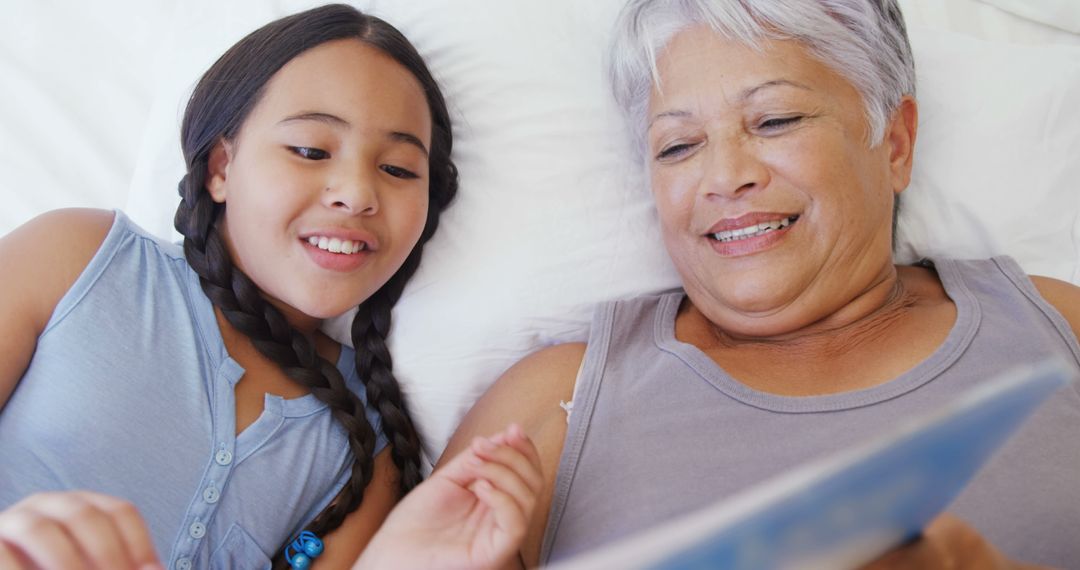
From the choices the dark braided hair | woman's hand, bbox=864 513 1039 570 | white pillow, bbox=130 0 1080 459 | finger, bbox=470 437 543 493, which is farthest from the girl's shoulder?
woman's hand, bbox=864 513 1039 570

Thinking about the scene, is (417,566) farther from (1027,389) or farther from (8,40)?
(8,40)

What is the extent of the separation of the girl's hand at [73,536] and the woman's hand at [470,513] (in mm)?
272

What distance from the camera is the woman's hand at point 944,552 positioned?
0.69 m

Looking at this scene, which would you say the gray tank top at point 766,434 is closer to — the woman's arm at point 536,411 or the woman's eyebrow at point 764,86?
the woman's arm at point 536,411

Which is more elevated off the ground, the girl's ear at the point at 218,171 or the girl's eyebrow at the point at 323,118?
the girl's eyebrow at the point at 323,118

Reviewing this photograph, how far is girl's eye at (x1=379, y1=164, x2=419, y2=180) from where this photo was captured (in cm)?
135

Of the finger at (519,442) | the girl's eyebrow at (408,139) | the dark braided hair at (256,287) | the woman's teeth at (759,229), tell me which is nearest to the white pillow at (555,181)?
the dark braided hair at (256,287)

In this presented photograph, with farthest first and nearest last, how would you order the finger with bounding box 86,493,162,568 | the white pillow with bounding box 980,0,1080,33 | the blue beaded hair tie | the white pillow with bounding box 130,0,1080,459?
1. the white pillow with bounding box 980,0,1080,33
2. the white pillow with bounding box 130,0,1080,459
3. the blue beaded hair tie
4. the finger with bounding box 86,493,162,568

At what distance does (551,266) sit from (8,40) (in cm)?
128

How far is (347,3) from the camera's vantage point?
1600 mm

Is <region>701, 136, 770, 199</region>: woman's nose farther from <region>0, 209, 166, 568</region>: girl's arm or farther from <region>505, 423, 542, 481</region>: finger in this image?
<region>0, 209, 166, 568</region>: girl's arm

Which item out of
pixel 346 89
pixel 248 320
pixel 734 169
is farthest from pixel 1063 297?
pixel 248 320

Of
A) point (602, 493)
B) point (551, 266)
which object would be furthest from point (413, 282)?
point (602, 493)

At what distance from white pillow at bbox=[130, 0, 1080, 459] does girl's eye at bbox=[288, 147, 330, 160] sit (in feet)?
1.00
